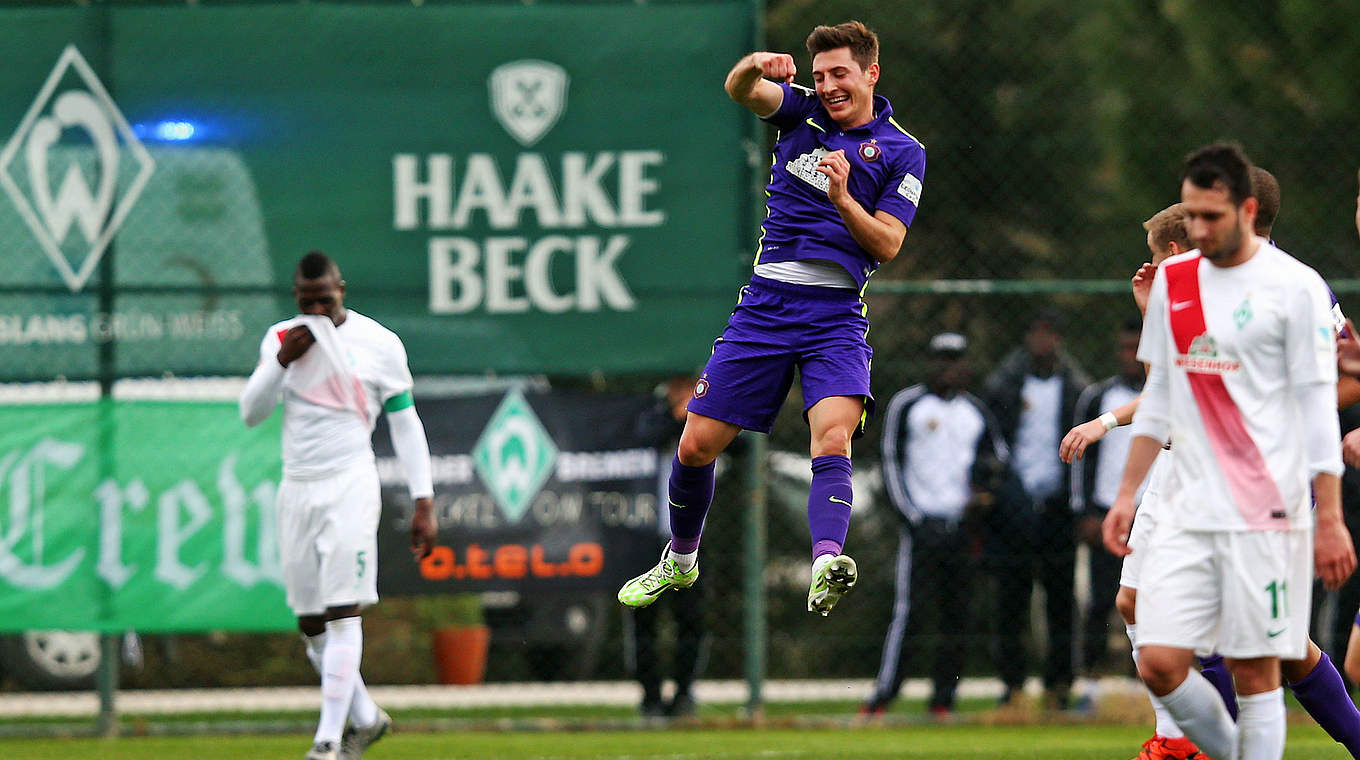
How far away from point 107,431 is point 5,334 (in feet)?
2.67

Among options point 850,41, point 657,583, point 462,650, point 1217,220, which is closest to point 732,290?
point 462,650

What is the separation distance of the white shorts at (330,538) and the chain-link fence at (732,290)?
2026 millimetres

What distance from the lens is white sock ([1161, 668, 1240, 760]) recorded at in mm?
5570

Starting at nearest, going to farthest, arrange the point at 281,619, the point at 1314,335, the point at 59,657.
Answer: the point at 1314,335 → the point at 281,619 → the point at 59,657

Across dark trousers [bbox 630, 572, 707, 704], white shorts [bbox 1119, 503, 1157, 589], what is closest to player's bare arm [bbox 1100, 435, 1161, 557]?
white shorts [bbox 1119, 503, 1157, 589]

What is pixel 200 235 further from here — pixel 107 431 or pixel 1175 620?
pixel 1175 620

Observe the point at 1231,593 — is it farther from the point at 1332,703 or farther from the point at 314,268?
the point at 314,268

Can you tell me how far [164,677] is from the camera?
1070 cm

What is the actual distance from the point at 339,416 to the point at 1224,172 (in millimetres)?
4361

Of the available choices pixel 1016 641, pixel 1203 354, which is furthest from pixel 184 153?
pixel 1203 354

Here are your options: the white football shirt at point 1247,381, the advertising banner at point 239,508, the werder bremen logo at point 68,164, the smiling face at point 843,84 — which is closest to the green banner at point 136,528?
the advertising banner at point 239,508

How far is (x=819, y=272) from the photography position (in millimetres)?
6863

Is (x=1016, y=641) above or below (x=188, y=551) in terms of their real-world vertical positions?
below

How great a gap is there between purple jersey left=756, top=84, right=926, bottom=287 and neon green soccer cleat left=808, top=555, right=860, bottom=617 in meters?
1.23
